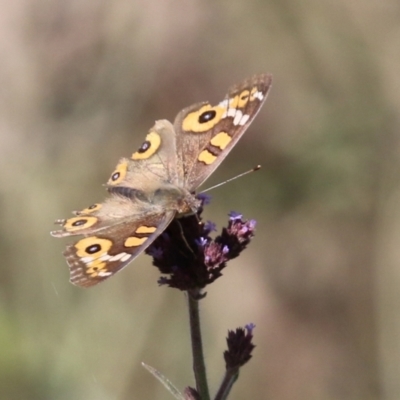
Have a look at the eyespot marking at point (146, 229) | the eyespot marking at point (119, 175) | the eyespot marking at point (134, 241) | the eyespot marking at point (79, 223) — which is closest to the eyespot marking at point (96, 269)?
the eyespot marking at point (134, 241)

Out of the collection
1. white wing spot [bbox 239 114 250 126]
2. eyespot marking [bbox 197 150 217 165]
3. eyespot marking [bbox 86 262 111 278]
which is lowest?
eyespot marking [bbox 86 262 111 278]

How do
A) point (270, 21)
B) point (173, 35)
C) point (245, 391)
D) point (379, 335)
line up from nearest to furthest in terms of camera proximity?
point (379, 335) → point (245, 391) → point (270, 21) → point (173, 35)

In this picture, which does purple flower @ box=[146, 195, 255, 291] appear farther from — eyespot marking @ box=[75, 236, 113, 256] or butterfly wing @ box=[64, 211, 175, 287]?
eyespot marking @ box=[75, 236, 113, 256]

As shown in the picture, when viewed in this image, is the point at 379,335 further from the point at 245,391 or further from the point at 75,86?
the point at 75,86

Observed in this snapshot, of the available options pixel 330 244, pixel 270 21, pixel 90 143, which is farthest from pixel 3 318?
pixel 270 21

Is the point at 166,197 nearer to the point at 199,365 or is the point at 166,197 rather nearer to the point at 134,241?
the point at 134,241

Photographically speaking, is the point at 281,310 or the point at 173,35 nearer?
the point at 281,310

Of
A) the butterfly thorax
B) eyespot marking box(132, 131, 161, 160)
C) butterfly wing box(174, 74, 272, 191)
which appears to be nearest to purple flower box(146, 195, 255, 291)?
the butterfly thorax

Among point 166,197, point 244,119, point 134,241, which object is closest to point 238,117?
point 244,119
